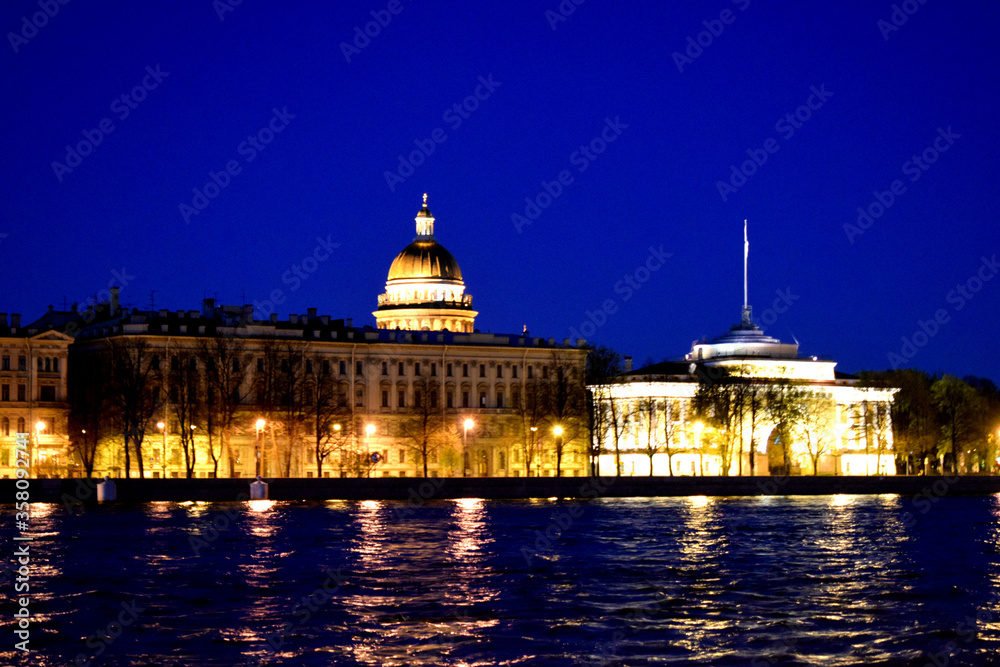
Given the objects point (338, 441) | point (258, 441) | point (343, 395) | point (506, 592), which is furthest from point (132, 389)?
point (506, 592)

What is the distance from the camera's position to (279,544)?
42.2m

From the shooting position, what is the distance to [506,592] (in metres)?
31.5

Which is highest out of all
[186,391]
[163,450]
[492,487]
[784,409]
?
[186,391]

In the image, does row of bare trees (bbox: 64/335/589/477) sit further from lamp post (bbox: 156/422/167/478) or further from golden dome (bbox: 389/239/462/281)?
golden dome (bbox: 389/239/462/281)

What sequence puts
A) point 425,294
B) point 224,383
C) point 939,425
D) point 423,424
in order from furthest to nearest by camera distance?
point 425,294, point 939,425, point 423,424, point 224,383

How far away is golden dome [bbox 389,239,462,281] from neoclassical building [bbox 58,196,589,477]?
60.0 feet

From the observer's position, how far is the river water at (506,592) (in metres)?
24.6

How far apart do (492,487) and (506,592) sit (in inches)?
1585

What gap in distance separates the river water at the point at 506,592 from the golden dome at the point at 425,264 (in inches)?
2693

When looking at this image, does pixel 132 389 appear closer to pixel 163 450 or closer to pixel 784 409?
pixel 163 450

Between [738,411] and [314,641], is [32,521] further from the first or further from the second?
[738,411]

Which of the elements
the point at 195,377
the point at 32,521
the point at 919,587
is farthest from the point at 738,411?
the point at 919,587

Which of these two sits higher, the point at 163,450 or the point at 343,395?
the point at 343,395

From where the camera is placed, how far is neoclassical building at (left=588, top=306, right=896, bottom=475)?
3701 inches
